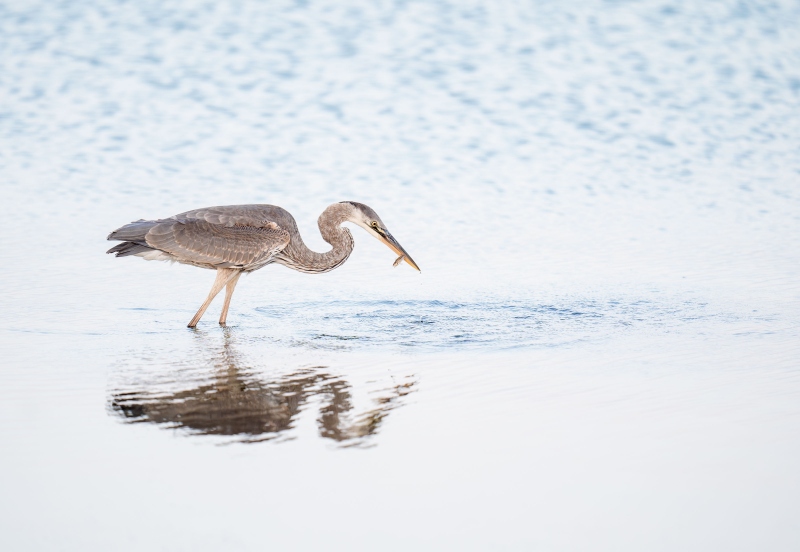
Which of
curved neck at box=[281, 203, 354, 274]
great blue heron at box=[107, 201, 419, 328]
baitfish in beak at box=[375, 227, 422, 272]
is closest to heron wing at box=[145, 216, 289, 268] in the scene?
great blue heron at box=[107, 201, 419, 328]

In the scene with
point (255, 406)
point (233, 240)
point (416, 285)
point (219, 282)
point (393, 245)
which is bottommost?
point (255, 406)

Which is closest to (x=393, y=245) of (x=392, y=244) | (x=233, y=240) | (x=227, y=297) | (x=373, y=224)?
(x=392, y=244)

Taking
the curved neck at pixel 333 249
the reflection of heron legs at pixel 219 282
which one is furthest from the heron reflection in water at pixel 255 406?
the curved neck at pixel 333 249

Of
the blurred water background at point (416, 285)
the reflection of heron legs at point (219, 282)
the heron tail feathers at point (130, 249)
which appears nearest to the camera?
the blurred water background at point (416, 285)

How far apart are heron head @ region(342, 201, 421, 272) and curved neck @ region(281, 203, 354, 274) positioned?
89 mm

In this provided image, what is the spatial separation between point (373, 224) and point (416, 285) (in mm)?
838

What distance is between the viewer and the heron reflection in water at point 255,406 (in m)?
6.40

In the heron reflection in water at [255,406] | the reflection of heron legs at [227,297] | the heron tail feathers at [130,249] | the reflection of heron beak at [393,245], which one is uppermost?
the heron tail feathers at [130,249]

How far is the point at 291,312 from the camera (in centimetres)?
967

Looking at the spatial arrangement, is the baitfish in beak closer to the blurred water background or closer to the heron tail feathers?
the blurred water background

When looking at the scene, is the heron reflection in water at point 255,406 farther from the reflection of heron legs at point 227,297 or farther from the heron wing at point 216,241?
the heron wing at point 216,241

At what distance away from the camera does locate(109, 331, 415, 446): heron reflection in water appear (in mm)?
6398

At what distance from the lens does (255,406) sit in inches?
269

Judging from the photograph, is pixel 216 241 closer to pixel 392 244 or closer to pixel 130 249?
pixel 130 249
